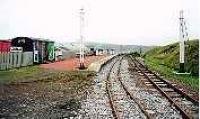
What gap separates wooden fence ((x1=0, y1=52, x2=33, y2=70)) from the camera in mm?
33200

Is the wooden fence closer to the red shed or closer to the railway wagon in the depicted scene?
the railway wagon

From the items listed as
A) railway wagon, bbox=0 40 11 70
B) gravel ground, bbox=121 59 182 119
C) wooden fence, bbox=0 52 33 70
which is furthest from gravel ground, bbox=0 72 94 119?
wooden fence, bbox=0 52 33 70

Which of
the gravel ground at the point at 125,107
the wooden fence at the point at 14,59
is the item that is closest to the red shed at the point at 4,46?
the wooden fence at the point at 14,59

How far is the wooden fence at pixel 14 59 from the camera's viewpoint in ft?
109

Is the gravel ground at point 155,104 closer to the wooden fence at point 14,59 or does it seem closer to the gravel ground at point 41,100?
the gravel ground at point 41,100

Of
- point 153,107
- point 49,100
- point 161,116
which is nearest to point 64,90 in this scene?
point 49,100

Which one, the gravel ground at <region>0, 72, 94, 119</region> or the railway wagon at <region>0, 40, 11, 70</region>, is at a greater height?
the railway wagon at <region>0, 40, 11, 70</region>

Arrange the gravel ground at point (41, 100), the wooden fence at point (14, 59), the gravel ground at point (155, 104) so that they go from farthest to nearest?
the wooden fence at point (14, 59) → the gravel ground at point (41, 100) → the gravel ground at point (155, 104)

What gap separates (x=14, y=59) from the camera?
1449 inches

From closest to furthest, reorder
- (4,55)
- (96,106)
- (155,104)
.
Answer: (96,106)
(155,104)
(4,55)

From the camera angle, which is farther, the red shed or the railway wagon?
the red shed

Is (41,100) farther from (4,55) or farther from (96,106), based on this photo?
(4,55)

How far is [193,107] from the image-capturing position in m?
14.0

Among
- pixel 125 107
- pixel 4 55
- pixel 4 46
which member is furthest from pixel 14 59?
pixel 125 107
